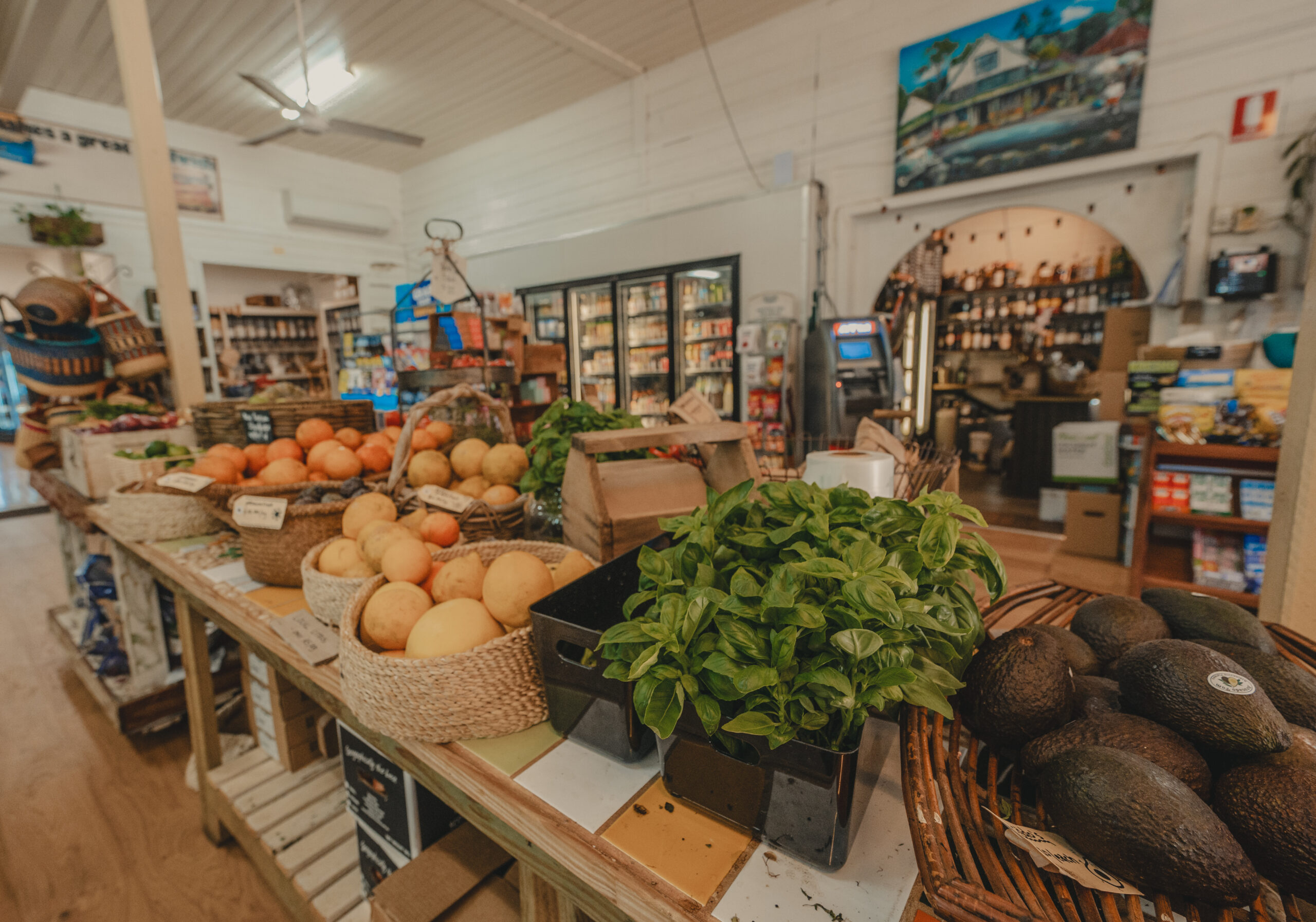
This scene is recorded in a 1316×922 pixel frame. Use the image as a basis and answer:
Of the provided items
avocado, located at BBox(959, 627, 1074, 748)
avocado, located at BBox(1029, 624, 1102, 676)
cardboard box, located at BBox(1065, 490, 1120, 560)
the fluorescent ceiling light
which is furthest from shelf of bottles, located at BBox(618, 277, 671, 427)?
avocado, located at BBox(959, 627, 1074, 748)

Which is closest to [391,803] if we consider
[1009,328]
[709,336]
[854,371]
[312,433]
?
[312,433]

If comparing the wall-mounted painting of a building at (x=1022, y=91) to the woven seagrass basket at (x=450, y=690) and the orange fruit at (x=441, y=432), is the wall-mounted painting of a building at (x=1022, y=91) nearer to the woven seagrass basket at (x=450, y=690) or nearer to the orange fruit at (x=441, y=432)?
the orange fruit at (x=441, y=432)

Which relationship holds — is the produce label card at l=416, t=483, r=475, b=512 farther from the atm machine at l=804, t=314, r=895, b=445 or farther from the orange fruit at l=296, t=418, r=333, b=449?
the atm machine at l=804, t=314, r=895, b=445

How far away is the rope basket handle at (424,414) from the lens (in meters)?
1.56

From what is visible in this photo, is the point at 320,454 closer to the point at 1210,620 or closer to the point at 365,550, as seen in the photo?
the point at 365,550

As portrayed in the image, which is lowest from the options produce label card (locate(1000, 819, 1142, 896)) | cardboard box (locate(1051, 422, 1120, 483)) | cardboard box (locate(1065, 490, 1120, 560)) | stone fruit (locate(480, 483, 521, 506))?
cardboard box (locate(1065, 490, 1120, 560))

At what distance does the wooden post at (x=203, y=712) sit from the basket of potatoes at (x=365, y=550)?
78cm

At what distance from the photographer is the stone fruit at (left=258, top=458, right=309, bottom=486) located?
171cm

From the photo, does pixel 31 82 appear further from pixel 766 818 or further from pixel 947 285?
pixel 947 285

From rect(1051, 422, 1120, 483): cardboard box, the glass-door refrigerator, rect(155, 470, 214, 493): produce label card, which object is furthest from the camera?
the glass-door refrigerator

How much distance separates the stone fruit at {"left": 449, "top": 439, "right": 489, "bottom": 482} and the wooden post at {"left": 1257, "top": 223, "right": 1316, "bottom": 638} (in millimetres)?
1928

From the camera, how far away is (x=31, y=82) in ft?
20.1

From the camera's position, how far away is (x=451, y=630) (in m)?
0.92

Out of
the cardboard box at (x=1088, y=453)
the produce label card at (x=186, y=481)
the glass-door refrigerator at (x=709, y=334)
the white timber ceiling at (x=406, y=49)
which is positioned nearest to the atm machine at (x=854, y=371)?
the glass-door refrigerator at (x=709, y=334)
